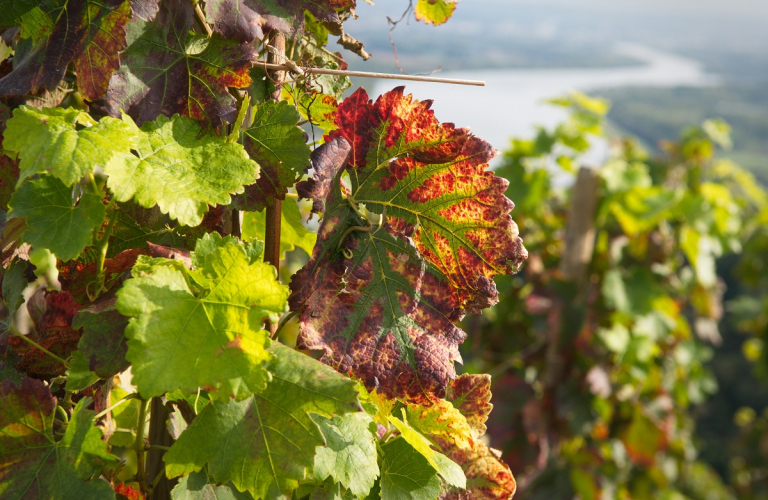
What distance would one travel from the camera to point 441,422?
789mm

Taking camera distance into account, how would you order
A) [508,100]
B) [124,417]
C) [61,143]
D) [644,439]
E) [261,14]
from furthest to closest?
1. [644,439]
2. [508,100]
3. [124,417]
4. [261,14]
5. [61,143]

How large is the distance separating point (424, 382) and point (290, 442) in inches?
5.7

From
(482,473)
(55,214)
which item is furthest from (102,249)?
(482,473)

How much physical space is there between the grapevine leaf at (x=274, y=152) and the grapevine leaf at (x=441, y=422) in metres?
0.30

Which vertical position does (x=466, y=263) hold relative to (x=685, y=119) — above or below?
above

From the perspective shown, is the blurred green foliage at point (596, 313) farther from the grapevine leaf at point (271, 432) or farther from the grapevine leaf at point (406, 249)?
the grapevine leaf at point (271, 432)

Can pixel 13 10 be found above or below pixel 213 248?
above

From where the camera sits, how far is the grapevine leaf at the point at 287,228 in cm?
90

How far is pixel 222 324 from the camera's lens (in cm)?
58

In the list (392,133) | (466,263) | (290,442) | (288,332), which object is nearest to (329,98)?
(392,133)

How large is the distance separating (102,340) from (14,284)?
0.79 ft

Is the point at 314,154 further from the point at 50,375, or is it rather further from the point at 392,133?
the point at 50,375

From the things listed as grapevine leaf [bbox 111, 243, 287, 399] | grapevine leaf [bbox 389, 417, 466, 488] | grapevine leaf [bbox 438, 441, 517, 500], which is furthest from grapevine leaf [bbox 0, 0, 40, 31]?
grapevine leaf [bbox 438, 441, 517, 500]

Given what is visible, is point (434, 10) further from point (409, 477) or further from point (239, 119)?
point (409, 477)
